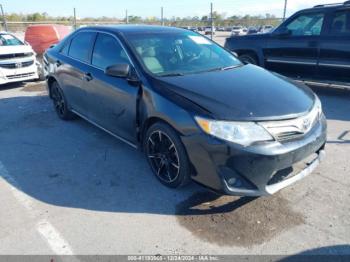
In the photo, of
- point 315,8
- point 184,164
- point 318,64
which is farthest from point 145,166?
point 315,8

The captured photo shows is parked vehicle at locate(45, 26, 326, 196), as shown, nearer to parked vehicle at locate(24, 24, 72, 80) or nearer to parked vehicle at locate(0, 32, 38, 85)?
parked vehicle at locate(0, 32, 38, 85)

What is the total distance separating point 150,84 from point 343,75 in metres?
4.94

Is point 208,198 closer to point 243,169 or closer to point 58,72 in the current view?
point 243,169

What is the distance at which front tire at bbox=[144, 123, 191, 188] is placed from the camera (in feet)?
10.3

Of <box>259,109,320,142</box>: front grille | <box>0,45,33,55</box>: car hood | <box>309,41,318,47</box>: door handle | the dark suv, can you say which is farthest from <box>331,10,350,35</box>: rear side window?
<box>0,45,33,55</box>: car hood

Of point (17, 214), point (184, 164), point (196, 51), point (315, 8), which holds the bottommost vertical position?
point (17, 214)

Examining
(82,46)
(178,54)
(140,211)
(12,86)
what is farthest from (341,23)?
(12,86)

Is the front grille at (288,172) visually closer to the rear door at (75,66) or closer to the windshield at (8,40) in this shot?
the rear door at (75,66)

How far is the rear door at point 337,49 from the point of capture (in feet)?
21.4

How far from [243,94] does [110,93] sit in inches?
67.3

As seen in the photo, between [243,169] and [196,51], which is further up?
Result: [196,51]

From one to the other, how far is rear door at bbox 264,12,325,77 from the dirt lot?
3.04m

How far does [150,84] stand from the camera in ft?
11.4

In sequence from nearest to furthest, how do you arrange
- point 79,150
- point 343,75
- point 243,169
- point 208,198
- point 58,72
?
point 243,169, point 208,198, point 79,150, point 58,72, point 343,75
